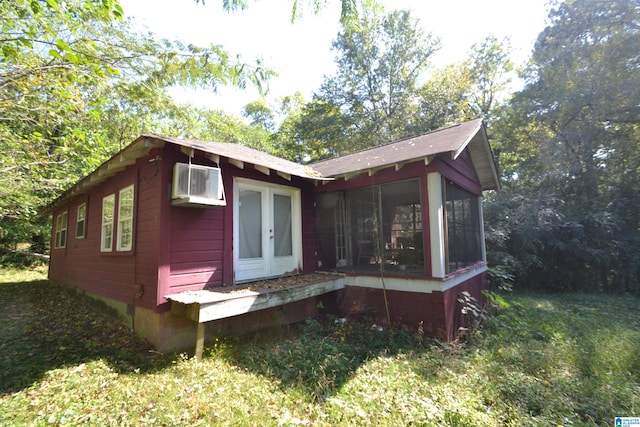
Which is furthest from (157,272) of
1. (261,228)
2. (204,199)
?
(261,228)

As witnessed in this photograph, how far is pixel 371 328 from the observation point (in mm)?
5199

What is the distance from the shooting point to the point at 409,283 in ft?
16.6

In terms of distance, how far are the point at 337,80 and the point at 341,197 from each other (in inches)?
573

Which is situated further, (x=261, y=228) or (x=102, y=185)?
(x=102, y=185)

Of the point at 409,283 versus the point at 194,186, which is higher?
the point at 194,186

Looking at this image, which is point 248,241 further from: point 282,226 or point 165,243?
point 165,243

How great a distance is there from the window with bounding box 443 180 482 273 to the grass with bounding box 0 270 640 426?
158 centimetres

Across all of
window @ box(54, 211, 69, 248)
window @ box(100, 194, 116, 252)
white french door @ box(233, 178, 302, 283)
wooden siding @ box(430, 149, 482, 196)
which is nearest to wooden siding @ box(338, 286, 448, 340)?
white french door @ box(233, 178, 302, 283)

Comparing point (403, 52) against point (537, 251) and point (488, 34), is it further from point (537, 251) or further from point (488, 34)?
point (537, 251)

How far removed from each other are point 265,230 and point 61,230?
8.29 m

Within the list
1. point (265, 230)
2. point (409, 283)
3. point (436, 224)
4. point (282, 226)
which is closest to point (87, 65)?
point (265, 230)

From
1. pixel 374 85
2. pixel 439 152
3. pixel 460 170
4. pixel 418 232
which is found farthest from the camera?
pixel 374 85

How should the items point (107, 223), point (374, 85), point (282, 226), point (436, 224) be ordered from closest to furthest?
point (436, 224), point (107, 223), point (282, 226), point (374, 85)

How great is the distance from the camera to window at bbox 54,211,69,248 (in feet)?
29.2
